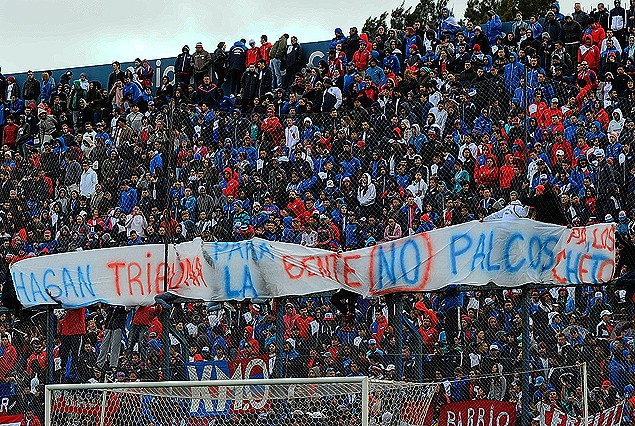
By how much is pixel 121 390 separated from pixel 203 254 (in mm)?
1917

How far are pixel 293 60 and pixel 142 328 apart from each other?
1075cm

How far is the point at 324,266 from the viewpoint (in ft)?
41.1

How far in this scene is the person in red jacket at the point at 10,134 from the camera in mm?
25859

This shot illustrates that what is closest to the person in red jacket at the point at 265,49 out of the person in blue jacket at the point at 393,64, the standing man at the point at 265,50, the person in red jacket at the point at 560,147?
the standing man at the point at 265,50

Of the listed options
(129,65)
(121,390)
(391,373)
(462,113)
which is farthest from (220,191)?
(129,65)

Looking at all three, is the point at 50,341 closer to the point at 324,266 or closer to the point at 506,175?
the point at 324,266

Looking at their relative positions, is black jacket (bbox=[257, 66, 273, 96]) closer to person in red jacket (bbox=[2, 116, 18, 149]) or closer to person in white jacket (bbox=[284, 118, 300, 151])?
person in red jacket (bbox=[2, 116, 18, 149])

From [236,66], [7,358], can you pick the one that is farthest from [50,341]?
[236,66]

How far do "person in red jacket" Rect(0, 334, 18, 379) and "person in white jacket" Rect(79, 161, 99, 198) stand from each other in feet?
Result: 12.7

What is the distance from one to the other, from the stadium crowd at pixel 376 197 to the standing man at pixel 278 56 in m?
1.97

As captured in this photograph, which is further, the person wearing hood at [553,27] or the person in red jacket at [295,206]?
the person wearing hood at [553,27]

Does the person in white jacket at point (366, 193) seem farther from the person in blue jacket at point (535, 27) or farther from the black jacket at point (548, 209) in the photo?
the person in blue jacket at point (535, 27)

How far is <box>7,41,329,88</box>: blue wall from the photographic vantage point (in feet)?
79.0

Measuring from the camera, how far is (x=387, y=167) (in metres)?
16.2
